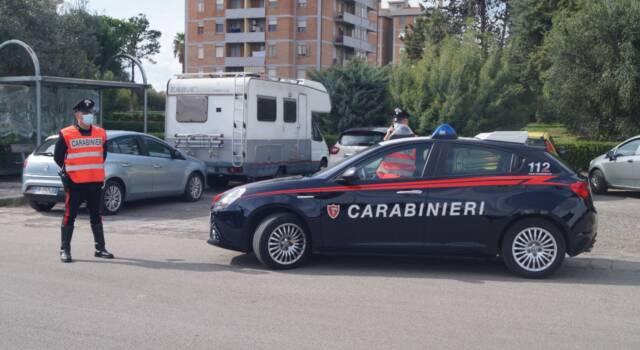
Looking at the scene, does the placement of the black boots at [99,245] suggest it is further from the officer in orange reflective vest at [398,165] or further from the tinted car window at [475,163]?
the tinted car window at [475,163]

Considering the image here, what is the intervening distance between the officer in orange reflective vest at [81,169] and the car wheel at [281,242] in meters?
2.05

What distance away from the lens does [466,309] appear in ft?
21.7

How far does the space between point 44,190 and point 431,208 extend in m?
7.79

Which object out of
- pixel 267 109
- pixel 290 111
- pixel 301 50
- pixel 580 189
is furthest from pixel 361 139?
pixel 301 50

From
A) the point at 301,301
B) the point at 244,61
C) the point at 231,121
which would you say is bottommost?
the point at 301,301

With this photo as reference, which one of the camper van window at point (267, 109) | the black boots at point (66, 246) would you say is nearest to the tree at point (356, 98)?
the camper van window at point (267, 109)

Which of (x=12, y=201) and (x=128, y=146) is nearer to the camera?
(x=128, y=146)

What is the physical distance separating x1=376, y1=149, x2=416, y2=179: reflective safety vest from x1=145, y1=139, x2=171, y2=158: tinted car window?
7.24 metres

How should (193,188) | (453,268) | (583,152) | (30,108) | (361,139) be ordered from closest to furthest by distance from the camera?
(453,268)
(193,188)
(30,108)
(361,139)
(583,152)

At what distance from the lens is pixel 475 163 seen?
8.17m

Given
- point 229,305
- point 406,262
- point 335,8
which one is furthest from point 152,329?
point 335,8

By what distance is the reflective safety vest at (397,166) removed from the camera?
8219 mm

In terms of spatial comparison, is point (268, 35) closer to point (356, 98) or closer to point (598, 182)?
point (356, 98)

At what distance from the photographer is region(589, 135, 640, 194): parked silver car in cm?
1648
